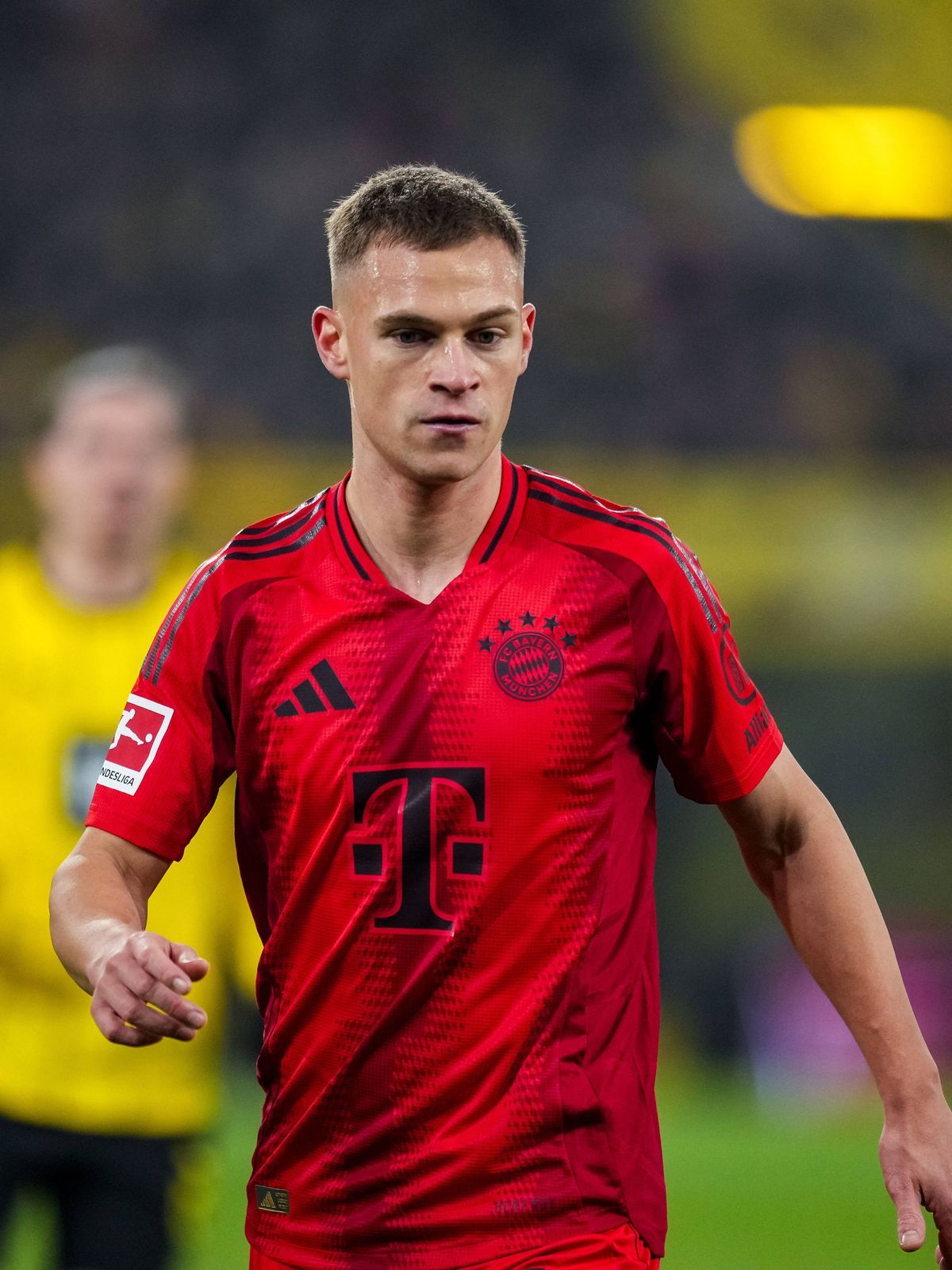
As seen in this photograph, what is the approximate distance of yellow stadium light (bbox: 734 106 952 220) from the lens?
49.9 feet

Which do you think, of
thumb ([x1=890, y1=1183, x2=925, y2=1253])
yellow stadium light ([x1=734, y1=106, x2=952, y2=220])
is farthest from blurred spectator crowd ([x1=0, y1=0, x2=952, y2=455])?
thumb ([x1=890, y1=1183, x2=925, y2=1253])

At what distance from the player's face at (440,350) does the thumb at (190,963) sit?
0.77m

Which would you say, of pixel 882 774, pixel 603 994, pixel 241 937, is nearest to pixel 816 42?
pixel 882 774

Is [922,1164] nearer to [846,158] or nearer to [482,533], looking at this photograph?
[482,533]

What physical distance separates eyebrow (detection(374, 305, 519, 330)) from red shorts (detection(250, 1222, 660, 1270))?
1.25m

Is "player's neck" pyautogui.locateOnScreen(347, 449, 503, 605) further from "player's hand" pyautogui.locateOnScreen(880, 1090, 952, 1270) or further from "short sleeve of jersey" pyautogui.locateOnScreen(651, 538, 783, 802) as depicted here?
"player's hand" pyautogui.locateOnScreen(880, 1090, 952, 1270)

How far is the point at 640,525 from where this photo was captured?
102 inches

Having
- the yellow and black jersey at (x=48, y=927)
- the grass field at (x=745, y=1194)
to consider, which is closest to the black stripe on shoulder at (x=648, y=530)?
the yellow and black jersey at (x=48, y=927)

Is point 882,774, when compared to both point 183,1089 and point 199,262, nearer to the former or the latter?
point 199,262

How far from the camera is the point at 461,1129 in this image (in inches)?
94.7

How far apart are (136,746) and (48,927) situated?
144 centimetres

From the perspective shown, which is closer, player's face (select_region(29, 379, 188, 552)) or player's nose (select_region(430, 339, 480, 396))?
player's nose (select_region(430, 339, 480, 396))

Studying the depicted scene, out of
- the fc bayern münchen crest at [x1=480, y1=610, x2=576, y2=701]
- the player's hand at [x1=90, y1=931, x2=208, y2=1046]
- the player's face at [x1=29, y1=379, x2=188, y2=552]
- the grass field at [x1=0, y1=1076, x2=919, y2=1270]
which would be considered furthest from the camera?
the grass field at [x1=0, y1=1076, x2=919, y2=1270]

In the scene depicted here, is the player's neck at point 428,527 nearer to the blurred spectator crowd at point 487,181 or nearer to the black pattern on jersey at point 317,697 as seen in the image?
the black pattern on jersey at point 317,697
